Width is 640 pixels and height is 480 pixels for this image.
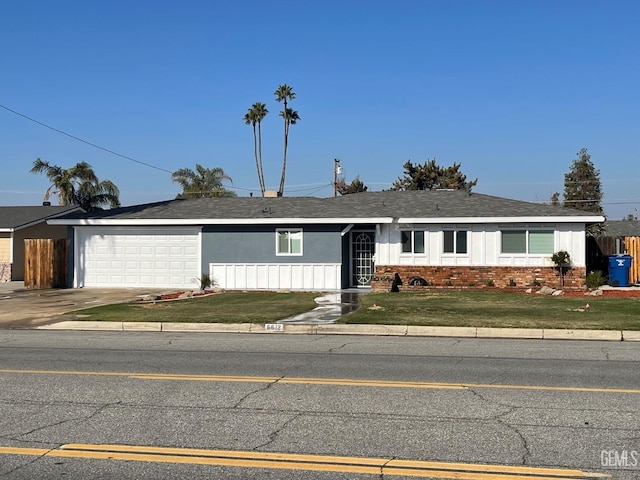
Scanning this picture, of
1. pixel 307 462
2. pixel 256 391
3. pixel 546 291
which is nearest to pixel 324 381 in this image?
pixel 256 391

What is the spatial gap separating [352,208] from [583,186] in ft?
169

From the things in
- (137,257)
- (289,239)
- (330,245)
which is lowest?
(137,257)

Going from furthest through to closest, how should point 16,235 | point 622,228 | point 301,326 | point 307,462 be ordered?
point 622,228
point 16,235
point 301,326
point 307,462

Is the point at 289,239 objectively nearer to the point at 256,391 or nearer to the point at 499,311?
the point at 499,311

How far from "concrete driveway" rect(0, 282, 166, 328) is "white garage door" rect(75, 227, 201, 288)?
2.96 ft

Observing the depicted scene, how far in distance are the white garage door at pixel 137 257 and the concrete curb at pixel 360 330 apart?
36.3 ft

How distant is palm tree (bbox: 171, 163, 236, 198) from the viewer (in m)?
57.2

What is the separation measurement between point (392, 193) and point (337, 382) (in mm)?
23918

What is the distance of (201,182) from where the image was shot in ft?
191

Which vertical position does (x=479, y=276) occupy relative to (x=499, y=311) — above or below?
above

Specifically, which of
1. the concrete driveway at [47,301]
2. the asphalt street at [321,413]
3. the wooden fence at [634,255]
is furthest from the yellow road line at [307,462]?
the wooden fence at [634,255]

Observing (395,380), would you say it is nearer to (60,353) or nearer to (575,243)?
(60,353)

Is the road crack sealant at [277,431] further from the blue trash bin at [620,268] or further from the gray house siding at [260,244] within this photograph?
the blue trash bin at [620,268]

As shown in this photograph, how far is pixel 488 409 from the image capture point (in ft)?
23.3
